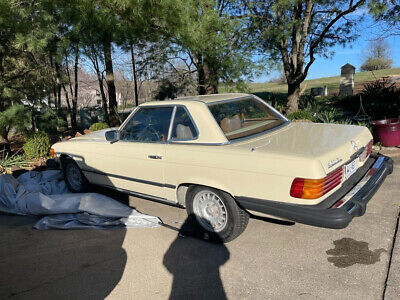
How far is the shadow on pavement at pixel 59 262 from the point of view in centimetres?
293

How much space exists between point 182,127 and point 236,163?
0.89m

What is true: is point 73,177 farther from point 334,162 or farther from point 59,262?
point 334,162

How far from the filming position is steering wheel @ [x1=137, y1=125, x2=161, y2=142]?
394 centimetres

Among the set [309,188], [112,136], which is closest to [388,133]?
[309,188]

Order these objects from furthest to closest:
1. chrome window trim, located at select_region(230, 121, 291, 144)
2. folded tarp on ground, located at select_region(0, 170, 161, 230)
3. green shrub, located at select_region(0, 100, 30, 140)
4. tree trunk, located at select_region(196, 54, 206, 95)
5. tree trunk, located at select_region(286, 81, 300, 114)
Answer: tree trunk, located at select_region(286, 81, 300, 114) → tree trunk, located at select_region(196, 54, 206, 95) → green shrub, located at select_region(0, 100, 30, 140) → folded tarp on ground, located at select_region(0, 170, 161, 230) → chrome window trim, located at select_region(230, 121, 291, 144)

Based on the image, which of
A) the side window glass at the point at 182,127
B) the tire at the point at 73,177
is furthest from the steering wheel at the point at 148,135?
the tire at the point at 73,177

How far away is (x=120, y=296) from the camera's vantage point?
9.14ft

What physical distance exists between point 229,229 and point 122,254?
46.6 inches

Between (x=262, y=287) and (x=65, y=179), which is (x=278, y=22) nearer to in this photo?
(x=65, y=179)

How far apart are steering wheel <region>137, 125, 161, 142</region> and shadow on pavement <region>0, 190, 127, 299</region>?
118cm

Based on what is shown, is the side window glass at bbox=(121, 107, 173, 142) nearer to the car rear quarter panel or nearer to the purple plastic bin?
the car rear quarter panel

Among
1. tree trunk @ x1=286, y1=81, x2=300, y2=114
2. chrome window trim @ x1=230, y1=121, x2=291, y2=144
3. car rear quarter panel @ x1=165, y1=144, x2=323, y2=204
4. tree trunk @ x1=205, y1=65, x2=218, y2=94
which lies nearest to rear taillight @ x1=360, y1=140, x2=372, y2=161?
chrome window trim @ x1=230, y1=121, x2=291, y2=144

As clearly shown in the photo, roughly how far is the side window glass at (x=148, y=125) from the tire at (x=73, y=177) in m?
1.37

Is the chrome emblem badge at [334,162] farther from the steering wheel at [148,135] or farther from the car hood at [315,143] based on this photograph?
the steering wheel at [148,135]
